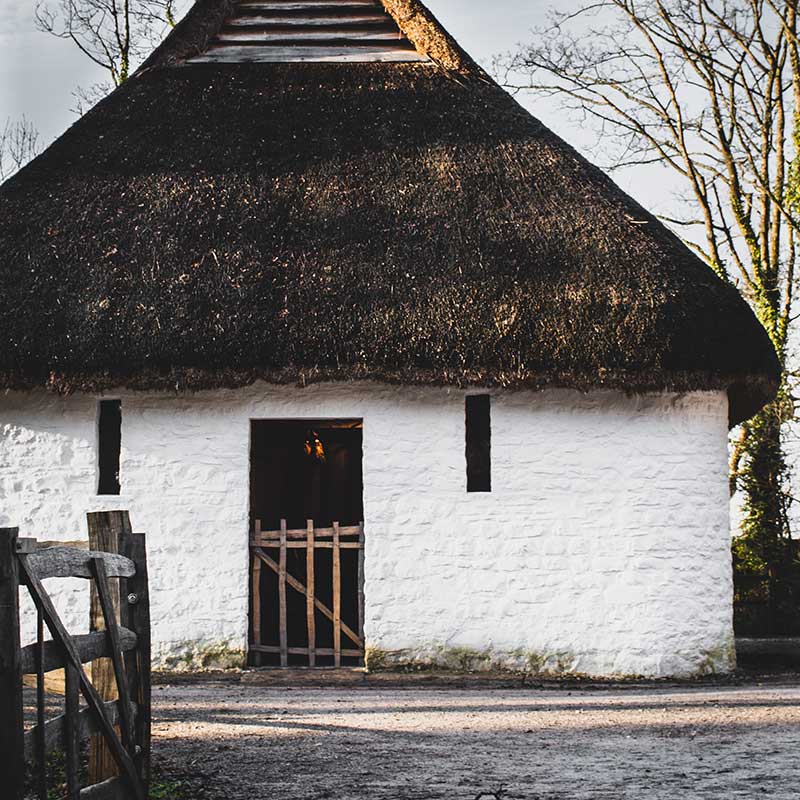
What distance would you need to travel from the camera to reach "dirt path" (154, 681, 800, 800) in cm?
590

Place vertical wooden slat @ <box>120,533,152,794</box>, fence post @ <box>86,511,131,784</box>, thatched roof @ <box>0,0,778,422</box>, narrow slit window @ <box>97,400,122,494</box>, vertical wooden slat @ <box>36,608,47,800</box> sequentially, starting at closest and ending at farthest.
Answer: vertical wooden slat @ <box>36,608,47,800</box> → fence post @ <box>86,511,131,784</box> → vertical wooden slat @ <box>120,533,152,794</box> → thatched roof @ <box>0,0,778,422</box> → narrow slit window @ <box>97,400,122,494</box>

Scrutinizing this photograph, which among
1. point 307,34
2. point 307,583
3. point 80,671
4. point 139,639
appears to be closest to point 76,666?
point 80,671

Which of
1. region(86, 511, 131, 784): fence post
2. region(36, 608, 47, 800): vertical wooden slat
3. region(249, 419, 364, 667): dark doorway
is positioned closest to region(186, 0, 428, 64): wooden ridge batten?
region(249, 419, 364, 667): dark doorway

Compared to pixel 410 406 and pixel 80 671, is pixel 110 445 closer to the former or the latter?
pixel 410 406

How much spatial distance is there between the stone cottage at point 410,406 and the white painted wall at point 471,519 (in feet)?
0.06

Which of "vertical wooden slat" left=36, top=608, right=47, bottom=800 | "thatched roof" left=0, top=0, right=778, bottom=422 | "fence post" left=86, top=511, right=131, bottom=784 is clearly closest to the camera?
"vertical wooden slat" left=36, top=608, right=47, bottom=800

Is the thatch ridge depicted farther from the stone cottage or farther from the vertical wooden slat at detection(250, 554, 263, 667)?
the vertical wooden slat at detection(250, 554, 263, 667)

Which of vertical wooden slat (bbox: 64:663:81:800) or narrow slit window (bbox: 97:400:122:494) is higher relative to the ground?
narrow slit window (bbox: 97:400:122:494)

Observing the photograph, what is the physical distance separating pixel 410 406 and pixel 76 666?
616 cm

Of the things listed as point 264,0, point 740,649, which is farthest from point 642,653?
point 264,0

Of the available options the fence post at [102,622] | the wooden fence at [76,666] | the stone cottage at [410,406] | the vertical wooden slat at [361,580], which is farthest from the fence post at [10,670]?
the vertical wooden slat at [361,580]

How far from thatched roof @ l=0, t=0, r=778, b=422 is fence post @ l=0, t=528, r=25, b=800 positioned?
606 cm

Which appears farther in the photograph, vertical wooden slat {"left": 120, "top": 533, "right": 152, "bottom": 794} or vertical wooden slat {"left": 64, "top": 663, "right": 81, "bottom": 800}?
vertical wooden slat {"left": 120, "top": 533, "right": 152, "bottom": 794}

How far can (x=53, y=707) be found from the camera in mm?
8648
